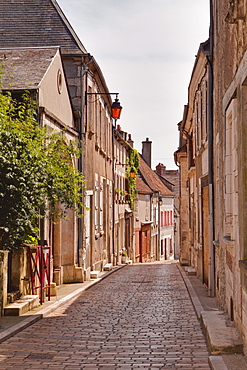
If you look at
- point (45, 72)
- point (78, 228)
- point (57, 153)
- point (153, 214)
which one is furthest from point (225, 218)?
point (153, 214)

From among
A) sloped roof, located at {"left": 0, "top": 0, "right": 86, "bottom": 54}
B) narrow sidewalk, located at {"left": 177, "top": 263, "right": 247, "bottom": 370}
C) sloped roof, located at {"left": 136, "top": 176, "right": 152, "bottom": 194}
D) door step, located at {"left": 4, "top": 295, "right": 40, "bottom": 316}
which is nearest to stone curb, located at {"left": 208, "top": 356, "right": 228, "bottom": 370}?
narrow sidewalk, located at {"left": 177, "top": 263, "right": 247, "bottom": 370}

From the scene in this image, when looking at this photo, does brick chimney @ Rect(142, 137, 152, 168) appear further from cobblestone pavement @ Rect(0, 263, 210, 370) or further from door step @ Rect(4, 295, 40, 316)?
door step @ Rect(4, 295, 40, 316)

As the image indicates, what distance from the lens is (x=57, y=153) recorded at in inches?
502

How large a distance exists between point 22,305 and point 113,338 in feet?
8.19

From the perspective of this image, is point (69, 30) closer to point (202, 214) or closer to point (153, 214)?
point (202, 214)

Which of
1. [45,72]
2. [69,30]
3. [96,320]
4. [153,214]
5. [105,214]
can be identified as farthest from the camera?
[153,214]

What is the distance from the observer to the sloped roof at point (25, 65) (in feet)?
43.8

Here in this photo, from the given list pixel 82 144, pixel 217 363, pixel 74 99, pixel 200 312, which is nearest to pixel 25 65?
pixel 74 99

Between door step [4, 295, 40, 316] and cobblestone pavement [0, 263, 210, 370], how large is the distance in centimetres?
46

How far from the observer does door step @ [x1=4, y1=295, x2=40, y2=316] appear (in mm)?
10391

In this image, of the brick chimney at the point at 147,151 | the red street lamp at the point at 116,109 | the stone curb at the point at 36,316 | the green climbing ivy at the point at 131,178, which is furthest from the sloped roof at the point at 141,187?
the stone curb at the point at 36,316

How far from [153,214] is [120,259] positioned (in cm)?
1649

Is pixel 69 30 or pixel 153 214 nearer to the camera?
pixel 69 30

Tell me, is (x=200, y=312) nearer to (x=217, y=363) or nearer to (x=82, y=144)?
(x=217, y=363)
